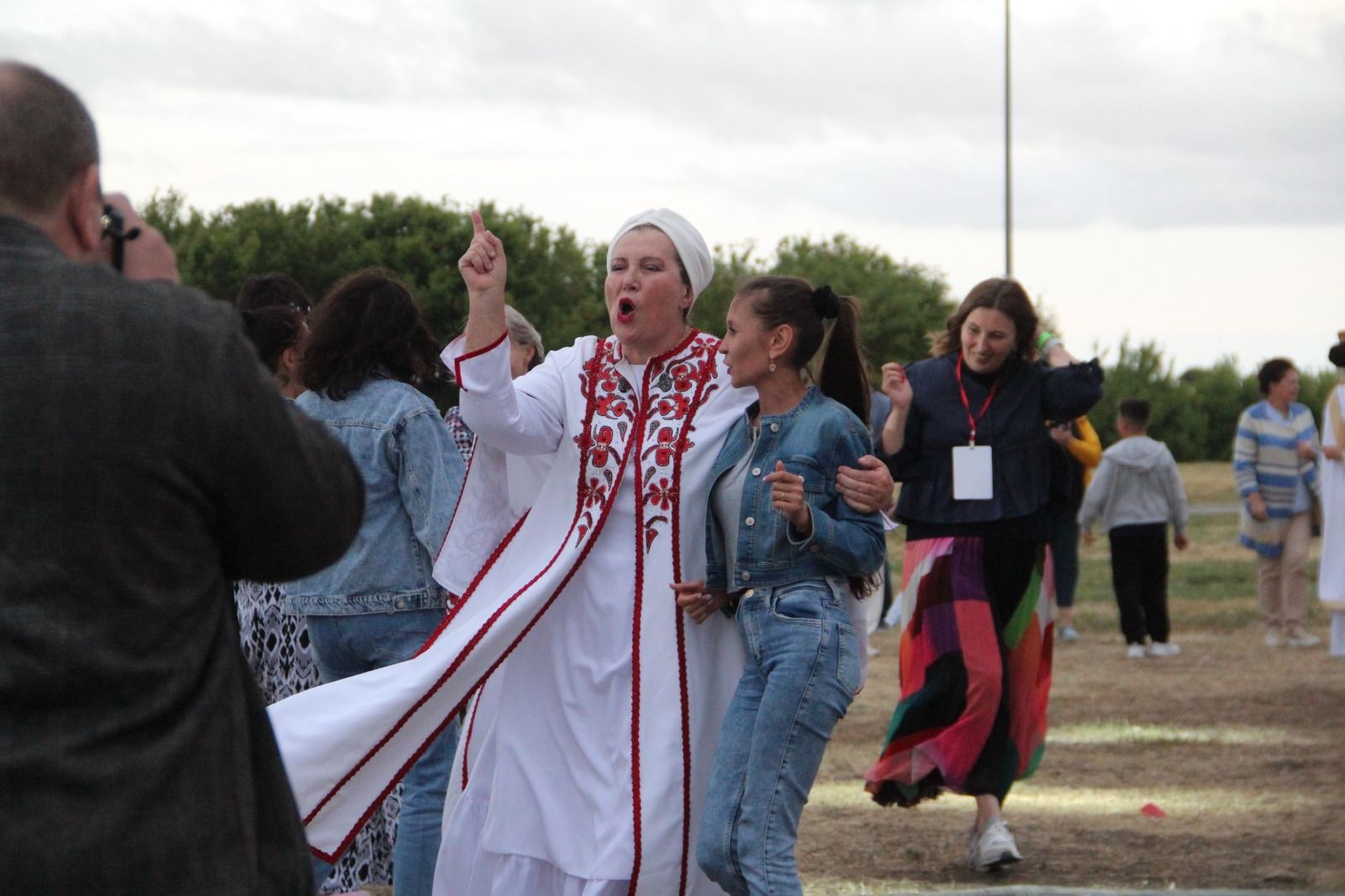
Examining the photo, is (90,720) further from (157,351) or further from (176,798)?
(157,351)

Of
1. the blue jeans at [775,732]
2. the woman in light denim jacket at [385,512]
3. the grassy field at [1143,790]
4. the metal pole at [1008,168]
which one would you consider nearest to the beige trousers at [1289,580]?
the grassy field at [1143,790]

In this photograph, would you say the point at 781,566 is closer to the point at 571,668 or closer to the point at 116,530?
the point at 571,668

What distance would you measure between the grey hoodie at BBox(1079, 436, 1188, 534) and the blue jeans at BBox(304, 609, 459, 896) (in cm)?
903

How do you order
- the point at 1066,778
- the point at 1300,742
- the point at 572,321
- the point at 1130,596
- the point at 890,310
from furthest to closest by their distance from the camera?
the point at 890,310
the point at 572,321
the point at 1130,596
the point at 1300,742
the point at 1066,778

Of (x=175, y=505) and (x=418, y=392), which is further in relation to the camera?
(x=418, y=392)

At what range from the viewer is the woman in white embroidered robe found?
15.3ft

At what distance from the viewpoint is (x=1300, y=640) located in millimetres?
14352

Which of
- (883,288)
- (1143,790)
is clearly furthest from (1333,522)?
(883,288)

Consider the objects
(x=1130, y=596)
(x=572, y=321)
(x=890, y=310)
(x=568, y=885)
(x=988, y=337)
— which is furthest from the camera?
(x=890, y=310)

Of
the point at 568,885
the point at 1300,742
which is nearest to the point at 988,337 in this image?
the point at 568,885

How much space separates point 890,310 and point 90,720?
55.2 meters

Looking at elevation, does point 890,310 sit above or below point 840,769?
above

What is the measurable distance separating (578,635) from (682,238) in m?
1.14

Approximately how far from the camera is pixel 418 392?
558 cm
